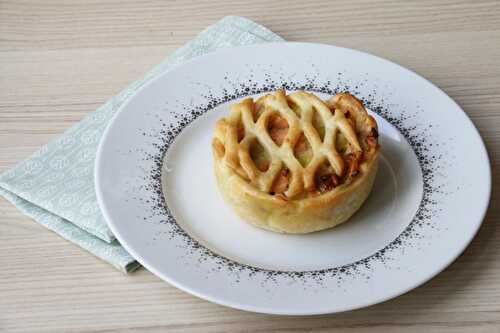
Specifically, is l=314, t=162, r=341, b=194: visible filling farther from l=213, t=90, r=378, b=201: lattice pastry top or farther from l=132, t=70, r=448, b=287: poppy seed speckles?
l=132, t=70, r=448, b=287: poppy seed speckles

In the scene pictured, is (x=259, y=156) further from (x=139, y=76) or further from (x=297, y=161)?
(x=139, y=76)

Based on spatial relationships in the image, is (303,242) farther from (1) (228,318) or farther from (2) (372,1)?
(2) (372,1)

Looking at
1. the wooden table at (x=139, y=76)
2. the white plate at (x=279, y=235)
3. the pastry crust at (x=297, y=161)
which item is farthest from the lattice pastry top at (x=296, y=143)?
the wooden table at (x=139, y=76)

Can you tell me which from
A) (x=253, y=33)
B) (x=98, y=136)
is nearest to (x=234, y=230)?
(x=98, y=136)

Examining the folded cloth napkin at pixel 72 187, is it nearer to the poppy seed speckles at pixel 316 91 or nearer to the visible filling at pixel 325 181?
the poppy seed speckles at pixel 316 91

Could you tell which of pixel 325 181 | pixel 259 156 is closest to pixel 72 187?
pixel 259 156

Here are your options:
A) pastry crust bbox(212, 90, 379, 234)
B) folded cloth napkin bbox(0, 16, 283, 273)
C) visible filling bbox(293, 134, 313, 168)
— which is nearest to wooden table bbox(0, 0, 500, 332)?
folded cloth napkin bbox(0, 16, 283, 273)

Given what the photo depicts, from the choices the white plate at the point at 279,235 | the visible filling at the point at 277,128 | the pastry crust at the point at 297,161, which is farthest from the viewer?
the visible filling at the point at 277,128
